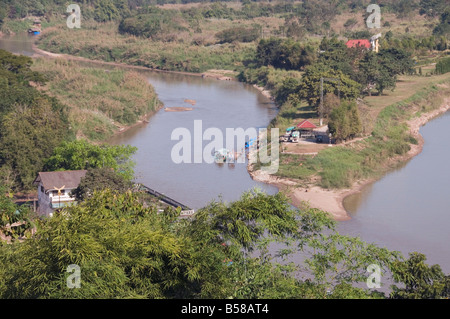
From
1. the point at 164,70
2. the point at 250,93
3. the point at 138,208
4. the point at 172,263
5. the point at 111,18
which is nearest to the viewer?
the point at 172,263

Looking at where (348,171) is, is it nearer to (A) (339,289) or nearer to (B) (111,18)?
(A) (339,289)

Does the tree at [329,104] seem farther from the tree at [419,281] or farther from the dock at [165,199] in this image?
the tree at [419,281]

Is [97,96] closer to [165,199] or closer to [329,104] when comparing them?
[329,104]

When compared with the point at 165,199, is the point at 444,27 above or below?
above

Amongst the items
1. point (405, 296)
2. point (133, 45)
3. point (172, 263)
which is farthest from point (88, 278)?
point (133, 45)

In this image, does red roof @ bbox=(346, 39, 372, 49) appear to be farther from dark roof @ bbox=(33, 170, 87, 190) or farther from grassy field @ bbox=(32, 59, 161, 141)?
dark roof @ bbox=(33, 170, 87, 190)

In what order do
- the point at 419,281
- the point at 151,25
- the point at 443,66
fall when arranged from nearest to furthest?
the point at 419,281 → the point at 443,66 → the point at 151,25

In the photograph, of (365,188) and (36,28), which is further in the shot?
(36,28)

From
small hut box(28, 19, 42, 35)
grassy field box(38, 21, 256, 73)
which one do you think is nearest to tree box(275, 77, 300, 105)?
grassy field box(38, 21, 256, 73)

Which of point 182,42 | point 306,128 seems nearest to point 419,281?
point 306,128
